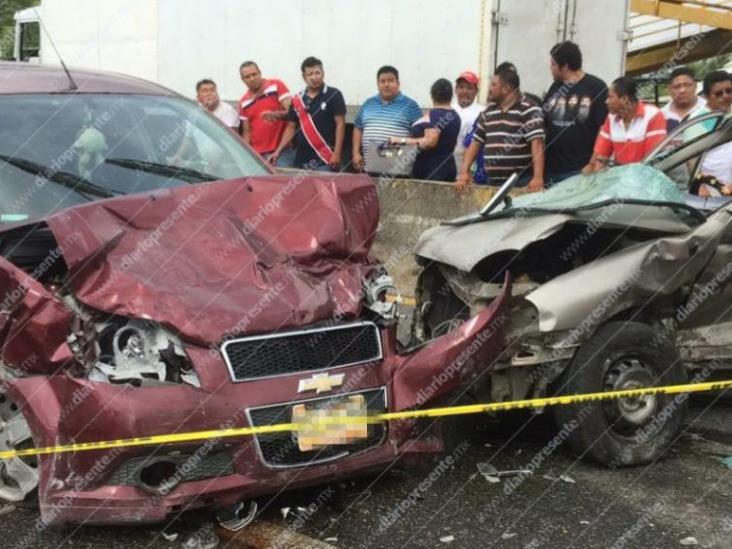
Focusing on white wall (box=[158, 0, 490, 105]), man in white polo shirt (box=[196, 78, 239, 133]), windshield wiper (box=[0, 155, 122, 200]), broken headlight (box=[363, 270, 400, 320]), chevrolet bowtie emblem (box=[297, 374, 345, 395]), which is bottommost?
chevrolet bowtie emblem (box=[297, 374, 345, 395])

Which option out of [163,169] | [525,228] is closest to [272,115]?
[163,169]

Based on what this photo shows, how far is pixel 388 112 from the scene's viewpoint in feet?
27.1

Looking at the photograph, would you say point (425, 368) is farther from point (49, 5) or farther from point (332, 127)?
point (49, 5)

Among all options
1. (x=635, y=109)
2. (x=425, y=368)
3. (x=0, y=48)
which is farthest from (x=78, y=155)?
(x=0, y=48)

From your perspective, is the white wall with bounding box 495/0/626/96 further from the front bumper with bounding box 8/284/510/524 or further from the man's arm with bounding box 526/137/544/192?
the front bumper with bounding box 8/284/510/524

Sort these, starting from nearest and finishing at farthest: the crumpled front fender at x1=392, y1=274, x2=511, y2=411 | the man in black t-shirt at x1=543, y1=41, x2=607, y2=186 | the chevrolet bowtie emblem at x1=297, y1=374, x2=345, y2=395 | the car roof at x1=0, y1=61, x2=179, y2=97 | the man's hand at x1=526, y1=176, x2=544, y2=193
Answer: the chevrolet bowtie emblem at x1=297, y1=374, x2=345, y2=395
the crumpled front fender at x1=392, y1=274, x2=511, y2=411
the car roof at x1=0, y1=61, x2=179, y2=97
the man's hand at x1=526, y1=176, x2=544, y2=193
the man in black t-shirt at x1=543, y1=41, x2=607, y2=186

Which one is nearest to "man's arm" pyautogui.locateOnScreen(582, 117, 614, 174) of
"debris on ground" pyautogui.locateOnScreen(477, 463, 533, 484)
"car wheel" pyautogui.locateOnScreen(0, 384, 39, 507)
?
"debris on ground" pyautogui.locateOnScreen(477, 463, 533, 484)

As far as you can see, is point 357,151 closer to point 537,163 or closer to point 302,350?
point 537,163

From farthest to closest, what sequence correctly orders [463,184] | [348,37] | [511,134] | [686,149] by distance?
[348,37] → [463,184] → [511,134] → [686,149]

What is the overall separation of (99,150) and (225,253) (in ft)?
3.89

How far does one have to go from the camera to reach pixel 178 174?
4.66 m

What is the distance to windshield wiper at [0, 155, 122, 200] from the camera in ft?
14.0

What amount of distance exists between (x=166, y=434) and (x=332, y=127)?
5.77 m

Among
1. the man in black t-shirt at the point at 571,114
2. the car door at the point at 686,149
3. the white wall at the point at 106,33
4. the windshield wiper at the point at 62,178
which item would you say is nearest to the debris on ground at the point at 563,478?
the car door at the point at 686,149
